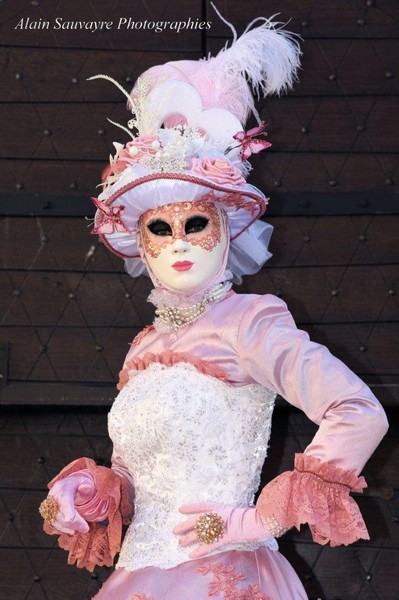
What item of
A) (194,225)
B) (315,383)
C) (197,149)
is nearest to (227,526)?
(315,383)

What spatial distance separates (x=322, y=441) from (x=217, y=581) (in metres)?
0.28

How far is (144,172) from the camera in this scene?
5.79 ft

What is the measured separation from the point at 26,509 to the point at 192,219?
0.91 metres

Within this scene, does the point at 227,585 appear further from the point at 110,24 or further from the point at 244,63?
the point at 110,24

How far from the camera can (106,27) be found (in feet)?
7.93

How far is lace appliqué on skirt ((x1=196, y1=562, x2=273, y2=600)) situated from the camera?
5.18ft

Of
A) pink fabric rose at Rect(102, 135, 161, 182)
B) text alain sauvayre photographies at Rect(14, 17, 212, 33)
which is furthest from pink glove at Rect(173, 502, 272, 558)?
text alain sauvayre photographies at Rect(14, 17, 212, 33)

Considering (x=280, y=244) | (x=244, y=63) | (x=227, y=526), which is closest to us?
(x=227, y=526)

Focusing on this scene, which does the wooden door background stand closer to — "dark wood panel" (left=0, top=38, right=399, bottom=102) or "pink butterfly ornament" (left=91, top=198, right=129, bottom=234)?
"dark wood panel" (left=0, top=38, right=399, bottom=102)

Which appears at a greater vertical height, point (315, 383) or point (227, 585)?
point (315, 383)

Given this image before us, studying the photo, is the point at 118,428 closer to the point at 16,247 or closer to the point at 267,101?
the point at 16,247

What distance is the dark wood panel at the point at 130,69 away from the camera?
238cm

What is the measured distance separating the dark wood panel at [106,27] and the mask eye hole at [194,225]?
750 mm

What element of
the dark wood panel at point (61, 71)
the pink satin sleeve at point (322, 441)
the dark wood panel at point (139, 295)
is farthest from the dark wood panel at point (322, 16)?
the pink satin sleeve at point (322, 441)
